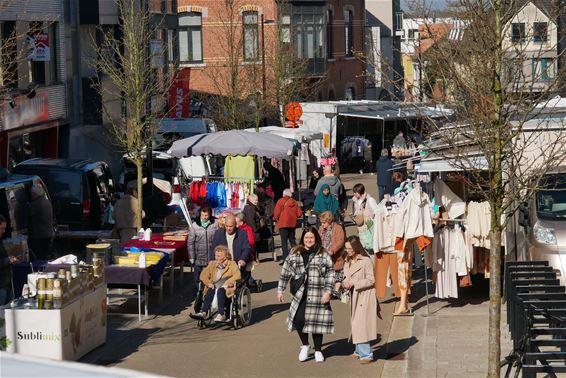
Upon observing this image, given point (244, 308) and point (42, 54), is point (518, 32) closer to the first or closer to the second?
point (244, 308)

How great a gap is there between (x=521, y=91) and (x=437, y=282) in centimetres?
540

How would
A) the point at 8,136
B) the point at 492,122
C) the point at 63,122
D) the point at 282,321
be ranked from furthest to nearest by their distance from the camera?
the point at 63,122 < the point at 8,136 < the point at 282,321 < the point at 492,122

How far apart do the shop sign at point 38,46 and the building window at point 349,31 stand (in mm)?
39943

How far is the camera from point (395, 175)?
2592cm

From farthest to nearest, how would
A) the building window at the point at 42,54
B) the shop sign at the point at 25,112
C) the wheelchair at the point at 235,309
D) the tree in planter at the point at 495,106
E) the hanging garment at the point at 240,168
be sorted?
the building window at the point at 42,54 < the shop sign at the point at 25,112 < the hanging garment at the point at 240,168 < the wheelchair at the point at 235,309 < the tree in planter at the point at 495,106

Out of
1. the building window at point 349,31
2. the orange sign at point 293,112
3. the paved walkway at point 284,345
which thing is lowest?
the paved walkway at point 284,345

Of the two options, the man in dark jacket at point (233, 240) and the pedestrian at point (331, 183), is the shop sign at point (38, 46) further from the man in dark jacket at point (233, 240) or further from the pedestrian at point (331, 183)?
the man in dark jacket at point (233, 240)

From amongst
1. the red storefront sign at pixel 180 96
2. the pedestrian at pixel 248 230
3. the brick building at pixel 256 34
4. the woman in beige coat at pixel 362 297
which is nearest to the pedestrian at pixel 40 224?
the pedestrian at pixel 248 230

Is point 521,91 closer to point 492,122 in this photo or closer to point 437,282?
point 492,122

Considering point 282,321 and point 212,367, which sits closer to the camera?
point 212,367

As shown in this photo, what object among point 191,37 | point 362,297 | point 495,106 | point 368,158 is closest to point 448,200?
point 362,297

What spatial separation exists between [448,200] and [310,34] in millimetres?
44671

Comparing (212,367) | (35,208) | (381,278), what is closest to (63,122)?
(35,208)

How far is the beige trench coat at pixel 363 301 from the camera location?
13.4 m
